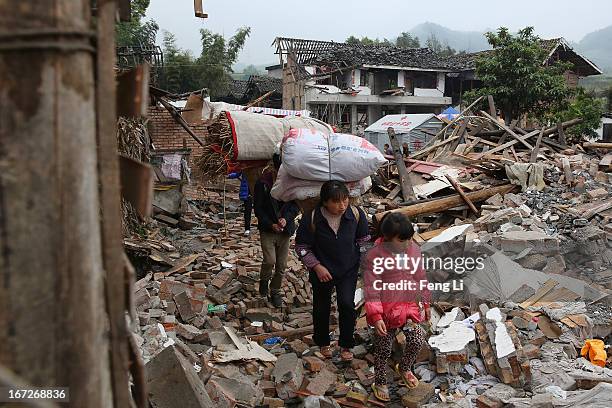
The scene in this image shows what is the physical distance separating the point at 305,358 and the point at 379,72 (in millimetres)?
27660

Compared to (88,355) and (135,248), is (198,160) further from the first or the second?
(88,355)

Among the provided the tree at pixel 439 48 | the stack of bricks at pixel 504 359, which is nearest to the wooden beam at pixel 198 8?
the stack of bricks at pixel 504 359

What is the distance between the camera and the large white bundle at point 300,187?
4508 mm

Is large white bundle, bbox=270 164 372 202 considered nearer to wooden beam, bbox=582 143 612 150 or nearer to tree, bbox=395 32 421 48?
wooden beam, bbox=582 143 612 150

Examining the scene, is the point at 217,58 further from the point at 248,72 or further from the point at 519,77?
the point at 248,72

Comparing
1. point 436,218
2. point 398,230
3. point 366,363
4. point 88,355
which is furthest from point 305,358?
point 436,218

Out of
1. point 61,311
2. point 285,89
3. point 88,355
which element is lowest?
point 88,355

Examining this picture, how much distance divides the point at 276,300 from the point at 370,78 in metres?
26.0

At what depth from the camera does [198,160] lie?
5617 millimetres

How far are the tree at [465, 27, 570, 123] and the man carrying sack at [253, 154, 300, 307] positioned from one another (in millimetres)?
17351

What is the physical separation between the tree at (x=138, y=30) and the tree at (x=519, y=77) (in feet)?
49.5

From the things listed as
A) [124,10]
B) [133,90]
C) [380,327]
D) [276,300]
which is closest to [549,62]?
[276,300]

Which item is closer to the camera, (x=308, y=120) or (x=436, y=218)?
(x=308, y=120)

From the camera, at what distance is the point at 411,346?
12.3 feet
